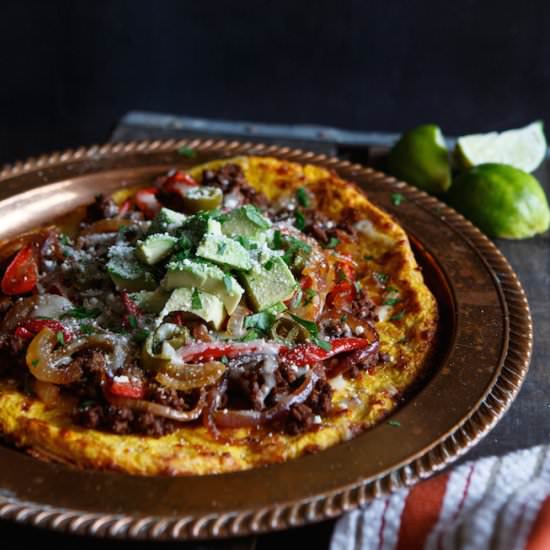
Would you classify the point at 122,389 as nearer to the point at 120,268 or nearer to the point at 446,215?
the point at 120,268

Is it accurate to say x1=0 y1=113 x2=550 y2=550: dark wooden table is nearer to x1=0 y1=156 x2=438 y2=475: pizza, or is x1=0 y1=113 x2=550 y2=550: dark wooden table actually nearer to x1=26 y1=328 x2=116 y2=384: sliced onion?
x1=0 y1=156 x2=438 y2=475: pizza

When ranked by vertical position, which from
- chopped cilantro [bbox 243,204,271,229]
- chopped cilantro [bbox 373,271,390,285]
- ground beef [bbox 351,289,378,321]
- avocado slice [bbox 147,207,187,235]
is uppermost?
chopped cilantro [bbox 243,204,271,229]

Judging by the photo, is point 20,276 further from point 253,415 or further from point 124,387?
point 253,415

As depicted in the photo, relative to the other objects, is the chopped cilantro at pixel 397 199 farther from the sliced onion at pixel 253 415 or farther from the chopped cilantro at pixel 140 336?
the chopped cilantro at pixel 140 336

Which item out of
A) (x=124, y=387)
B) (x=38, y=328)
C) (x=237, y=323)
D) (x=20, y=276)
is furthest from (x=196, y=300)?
(x=20, y=276)

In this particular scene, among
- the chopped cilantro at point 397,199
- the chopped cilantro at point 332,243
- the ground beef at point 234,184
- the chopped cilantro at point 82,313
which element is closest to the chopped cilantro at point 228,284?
the chopped cilantro at point 82,313

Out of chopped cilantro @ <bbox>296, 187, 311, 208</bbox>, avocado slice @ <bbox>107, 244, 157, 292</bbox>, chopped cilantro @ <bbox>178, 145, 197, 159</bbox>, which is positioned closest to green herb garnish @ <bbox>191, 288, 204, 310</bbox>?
avocado slice @ <bbox>107, 244, 157, 292</bbox>

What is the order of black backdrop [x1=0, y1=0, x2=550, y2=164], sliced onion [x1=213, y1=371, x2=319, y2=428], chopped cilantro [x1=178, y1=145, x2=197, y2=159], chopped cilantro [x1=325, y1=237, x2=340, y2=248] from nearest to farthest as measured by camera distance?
sliced onion [x1=213, y1=371, x2=319, y2=428], chopped cilantro [x1=325, y1=237, x2=340, y2=248], chopped cilantro [x1=178, y1=145, x2=197, y2=159], black backdrop [x1=0, y1=0, x2=550, y2=164]

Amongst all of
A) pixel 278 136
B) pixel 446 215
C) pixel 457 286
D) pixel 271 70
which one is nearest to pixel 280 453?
pixel 457 286
